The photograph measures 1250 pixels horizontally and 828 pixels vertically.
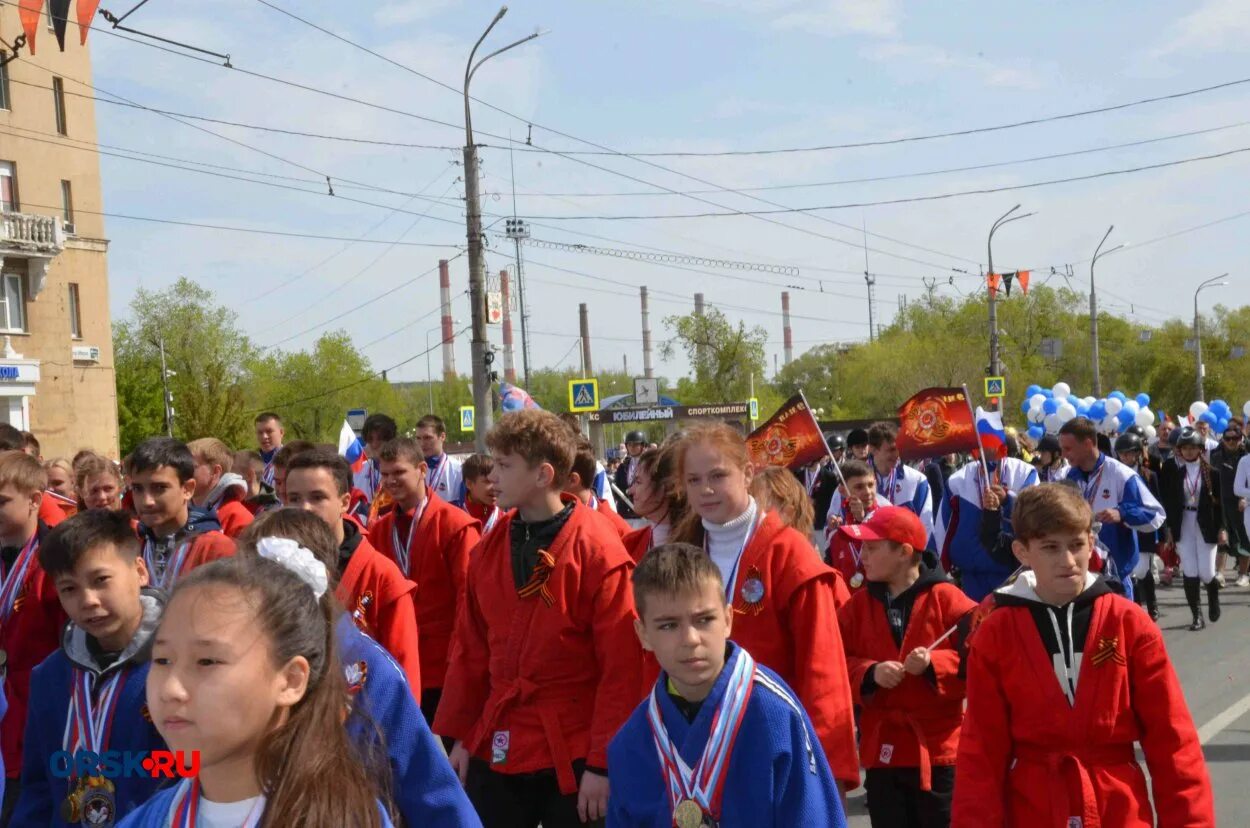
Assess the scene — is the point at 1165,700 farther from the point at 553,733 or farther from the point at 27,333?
the point at 27,333

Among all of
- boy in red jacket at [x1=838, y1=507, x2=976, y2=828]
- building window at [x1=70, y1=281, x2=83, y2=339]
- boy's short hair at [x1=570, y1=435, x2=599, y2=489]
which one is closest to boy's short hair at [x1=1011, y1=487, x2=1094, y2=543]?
boy in red jacket at [x1=838, y1=507, x2=976, y2=828]

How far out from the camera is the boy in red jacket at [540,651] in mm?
4789

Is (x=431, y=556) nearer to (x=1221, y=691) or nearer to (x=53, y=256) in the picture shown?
(x=1221, y=691)

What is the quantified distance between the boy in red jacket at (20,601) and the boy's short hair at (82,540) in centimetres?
75

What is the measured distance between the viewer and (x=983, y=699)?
428cm

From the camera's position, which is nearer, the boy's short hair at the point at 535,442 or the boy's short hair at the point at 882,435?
the boy's short hair at the point at 535,442

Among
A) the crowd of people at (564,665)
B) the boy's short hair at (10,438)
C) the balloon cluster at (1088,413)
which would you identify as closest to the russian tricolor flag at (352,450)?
the boy's short hair at (10,438)

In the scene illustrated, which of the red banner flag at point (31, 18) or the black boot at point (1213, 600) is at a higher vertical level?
the red banner flag at point (31, 18)

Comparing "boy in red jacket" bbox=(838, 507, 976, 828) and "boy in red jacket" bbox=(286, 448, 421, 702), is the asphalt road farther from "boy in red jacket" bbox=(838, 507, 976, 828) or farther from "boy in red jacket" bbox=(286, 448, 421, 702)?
"boy in red jacket" bbox=(286, 448, 421, 702)

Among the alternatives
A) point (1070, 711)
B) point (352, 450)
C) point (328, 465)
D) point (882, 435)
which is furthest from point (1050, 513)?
point (352, 450)

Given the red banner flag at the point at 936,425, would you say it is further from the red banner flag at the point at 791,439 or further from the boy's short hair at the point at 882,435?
the red banner flag at the point at 791,439

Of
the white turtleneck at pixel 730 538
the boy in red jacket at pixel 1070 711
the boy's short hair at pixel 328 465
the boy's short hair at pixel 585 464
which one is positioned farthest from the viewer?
the boy's short hair at pixel 585 464

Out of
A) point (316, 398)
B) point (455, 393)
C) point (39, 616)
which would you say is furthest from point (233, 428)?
point (455, 393)

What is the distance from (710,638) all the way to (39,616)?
3.20 metres
